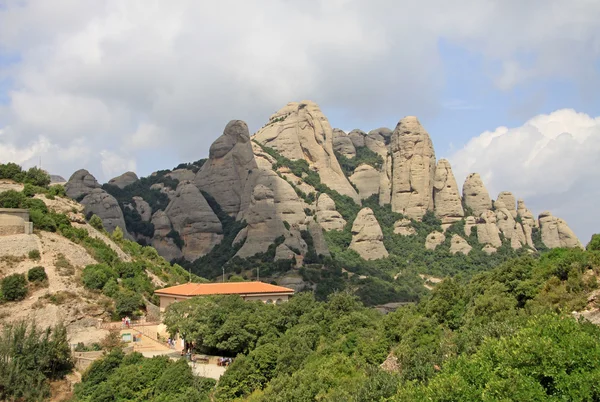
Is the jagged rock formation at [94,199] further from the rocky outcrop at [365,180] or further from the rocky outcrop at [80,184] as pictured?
the rocky outcrop at [365,180]

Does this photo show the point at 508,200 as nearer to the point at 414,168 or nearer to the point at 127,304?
the point at 414,168

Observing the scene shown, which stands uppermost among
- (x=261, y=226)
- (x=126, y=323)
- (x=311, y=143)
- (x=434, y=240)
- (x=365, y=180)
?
(x=311, y=143)

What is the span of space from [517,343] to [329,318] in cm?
2307

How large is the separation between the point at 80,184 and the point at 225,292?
169ft

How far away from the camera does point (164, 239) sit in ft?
310

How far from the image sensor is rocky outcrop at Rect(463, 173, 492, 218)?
116875 millimetres

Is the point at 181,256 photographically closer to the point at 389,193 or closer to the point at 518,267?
the point at 389,193


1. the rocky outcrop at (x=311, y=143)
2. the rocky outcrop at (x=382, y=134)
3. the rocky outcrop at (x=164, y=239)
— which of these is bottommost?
the rocky outcrop at (x=164, y=239)

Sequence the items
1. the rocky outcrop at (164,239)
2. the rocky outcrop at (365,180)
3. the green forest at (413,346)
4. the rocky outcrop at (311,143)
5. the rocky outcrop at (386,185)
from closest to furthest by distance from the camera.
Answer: the green forest at (413,346)
the rocky outcrop at (164,239)
the rocky outcrop at (386,185)
the rocky outcrop at (311,143)
the rocky outcrop at (365,180)

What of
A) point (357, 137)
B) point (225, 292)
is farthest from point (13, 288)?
point (357, 137)

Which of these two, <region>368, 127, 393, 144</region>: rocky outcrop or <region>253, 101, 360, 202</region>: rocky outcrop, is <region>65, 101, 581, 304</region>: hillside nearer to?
<region>253, 101, 360, 202</region>: rocky outcrop

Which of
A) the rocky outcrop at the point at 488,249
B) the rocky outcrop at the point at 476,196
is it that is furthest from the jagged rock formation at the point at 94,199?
the rocky outcrop at the point at 476,196

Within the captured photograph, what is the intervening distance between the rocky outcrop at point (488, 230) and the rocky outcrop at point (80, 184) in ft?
208

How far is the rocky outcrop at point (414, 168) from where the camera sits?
11556cm
